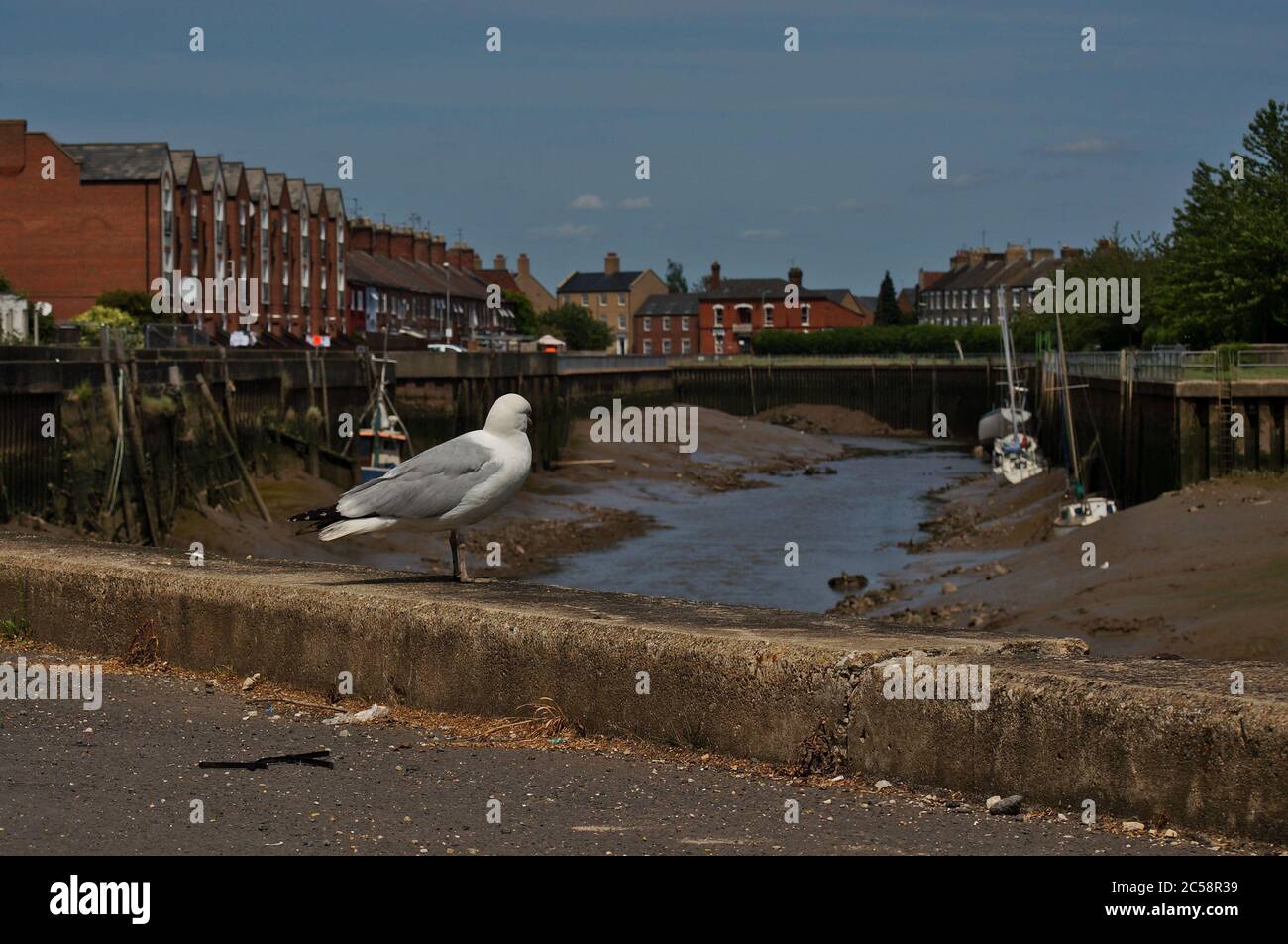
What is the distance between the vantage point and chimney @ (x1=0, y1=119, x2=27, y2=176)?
59406 millimetres

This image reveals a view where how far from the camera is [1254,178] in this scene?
5591cm

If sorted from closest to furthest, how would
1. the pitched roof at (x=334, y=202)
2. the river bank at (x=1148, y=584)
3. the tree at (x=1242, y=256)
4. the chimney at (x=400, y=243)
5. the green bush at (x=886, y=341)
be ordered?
the river bank at (x=1148, y=584), the tree at (x=1242, y=256), the pitched roof at (x=334, y=202), the chimney at (x=400, y=243), the green bush at (x=886, y=341)

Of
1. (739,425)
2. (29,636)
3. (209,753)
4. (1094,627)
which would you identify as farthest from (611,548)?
(739,425)

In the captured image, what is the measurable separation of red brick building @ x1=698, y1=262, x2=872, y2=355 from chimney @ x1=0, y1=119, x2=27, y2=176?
97514mm

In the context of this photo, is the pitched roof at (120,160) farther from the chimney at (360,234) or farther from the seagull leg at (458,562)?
the seagull leg at (458,562)

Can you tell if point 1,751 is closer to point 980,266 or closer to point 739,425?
point 739,425

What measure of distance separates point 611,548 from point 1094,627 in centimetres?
1958

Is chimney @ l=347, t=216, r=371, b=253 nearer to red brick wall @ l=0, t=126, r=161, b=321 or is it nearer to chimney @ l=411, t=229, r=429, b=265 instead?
chimney @ l=411, t=229, r=429, b=265

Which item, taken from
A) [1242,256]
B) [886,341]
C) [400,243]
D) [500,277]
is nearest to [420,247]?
[400,243]

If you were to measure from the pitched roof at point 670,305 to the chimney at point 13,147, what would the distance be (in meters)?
101

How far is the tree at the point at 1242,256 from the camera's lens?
52375 millimetres

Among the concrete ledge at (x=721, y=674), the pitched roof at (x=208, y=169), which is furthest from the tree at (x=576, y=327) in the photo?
the concrete ledge at (x=721, y=674)

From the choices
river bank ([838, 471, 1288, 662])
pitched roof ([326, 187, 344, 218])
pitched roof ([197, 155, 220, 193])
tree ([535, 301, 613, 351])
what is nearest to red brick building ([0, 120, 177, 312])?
pitched roof ([197, 155, 220, 193])

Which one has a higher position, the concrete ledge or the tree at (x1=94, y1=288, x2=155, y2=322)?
the tree at (x1=94, y1=288, x2=155, y2=322)
